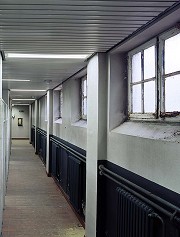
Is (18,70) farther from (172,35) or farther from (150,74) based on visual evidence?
(172,35)

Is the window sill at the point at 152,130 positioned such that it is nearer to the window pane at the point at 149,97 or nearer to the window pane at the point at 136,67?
the window pane at the point at 149,97

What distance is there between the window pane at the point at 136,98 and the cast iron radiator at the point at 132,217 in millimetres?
897

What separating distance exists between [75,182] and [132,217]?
10.1 feet

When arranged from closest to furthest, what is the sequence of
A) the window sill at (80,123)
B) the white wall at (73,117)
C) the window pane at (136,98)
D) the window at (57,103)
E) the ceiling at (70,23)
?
the ceiling at (70,23) < the window pane at (136,98) < the white wall at (73,117) < the window sill at (80,123) < the window at (57,103)

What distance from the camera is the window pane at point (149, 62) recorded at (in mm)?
3453

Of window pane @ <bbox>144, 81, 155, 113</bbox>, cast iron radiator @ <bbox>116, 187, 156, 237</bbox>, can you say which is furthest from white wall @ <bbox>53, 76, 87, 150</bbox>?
cast iron radiator @ <bbox>116, 187, 156, 237</bbox>

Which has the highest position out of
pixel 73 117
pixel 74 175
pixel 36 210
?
pixel 73 117

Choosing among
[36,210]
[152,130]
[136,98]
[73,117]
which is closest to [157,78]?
[152,130]

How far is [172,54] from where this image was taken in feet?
9.89

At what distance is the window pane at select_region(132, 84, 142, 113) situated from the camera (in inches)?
152

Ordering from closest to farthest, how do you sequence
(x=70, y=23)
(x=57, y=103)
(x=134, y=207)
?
(x=70, y=23), (x=134, y=207), (x=57, y=103)

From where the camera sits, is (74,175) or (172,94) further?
(74,175)

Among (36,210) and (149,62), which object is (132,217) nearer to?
(149,62)

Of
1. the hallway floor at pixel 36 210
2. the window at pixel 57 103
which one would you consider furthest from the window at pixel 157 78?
the window at pixel 57 103
